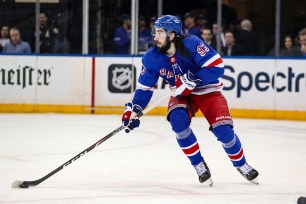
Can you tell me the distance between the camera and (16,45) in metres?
12.4

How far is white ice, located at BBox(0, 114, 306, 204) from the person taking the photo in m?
5.50

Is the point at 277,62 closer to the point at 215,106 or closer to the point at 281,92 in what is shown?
the point at 281,92

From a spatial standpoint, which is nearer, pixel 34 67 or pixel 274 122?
pixel 274 122

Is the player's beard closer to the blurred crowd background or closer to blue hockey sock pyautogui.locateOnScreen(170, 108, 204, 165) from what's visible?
blue hockey sock pyautogui.locateOnScreen(170, 108, 204, 165)

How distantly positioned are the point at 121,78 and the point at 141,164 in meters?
5.17

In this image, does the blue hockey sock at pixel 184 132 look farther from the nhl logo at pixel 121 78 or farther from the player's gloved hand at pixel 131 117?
the nhl logo at pixel 121 78

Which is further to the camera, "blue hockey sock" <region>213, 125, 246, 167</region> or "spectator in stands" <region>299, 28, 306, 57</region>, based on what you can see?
"spectator in stands" <region>299, 28, 306, 57</region>

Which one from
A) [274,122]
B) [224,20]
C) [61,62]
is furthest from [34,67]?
[274,122]

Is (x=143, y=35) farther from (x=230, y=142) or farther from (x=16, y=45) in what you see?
(x=230, y=142)

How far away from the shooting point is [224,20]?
39.1 feet

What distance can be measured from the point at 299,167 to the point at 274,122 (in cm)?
416

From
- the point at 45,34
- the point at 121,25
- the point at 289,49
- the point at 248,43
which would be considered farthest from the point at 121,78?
the point at 289,49

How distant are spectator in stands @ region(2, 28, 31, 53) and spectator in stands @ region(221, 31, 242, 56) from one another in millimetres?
2672

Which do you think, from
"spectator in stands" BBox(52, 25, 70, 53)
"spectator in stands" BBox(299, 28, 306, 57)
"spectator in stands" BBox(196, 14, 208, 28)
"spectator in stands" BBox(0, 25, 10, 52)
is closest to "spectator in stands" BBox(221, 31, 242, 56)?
"spectator in stands" BBox(196, 14, 208, 28)
